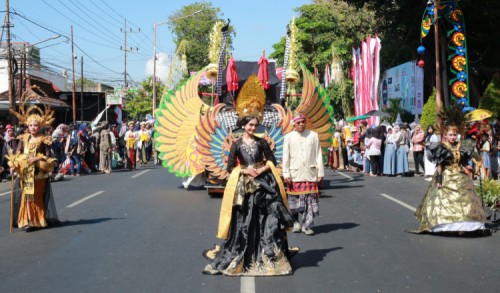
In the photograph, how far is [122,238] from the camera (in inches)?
367

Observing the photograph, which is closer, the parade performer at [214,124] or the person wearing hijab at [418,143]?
the parade performer at [214,124]

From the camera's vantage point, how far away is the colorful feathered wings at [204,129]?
14070 mm

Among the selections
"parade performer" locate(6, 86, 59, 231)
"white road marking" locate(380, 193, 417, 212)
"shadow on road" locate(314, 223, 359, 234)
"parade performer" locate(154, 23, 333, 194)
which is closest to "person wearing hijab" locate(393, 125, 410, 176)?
"parade performer" locate(154, 23, 333, 194)

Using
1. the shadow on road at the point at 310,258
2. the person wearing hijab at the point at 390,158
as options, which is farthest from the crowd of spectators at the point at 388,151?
the shadow on road at the point at 310,258

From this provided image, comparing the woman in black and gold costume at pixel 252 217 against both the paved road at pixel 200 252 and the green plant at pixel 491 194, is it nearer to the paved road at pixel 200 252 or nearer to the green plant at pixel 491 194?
the paved road at pixel 200 252

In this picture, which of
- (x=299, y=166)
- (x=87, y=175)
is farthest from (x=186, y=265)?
(x=87, y=175)

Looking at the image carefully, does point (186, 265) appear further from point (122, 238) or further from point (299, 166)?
point (299, 166)

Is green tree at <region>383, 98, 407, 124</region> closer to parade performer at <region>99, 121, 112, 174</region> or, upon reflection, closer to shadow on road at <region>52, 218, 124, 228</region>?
parade performer at <region>99, 121, 112, 174</region>

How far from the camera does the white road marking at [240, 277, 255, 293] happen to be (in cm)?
630

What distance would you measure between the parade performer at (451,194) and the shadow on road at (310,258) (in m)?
1.66

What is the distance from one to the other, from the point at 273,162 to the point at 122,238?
9.67 feet

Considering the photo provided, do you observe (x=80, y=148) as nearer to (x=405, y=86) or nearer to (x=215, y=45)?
(x=215, y=45)

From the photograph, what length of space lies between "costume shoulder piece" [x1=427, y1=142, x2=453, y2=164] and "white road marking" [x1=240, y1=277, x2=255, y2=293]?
395cm

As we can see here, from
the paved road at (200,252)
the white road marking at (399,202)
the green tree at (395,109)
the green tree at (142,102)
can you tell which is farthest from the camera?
the green tree at (142,102)
